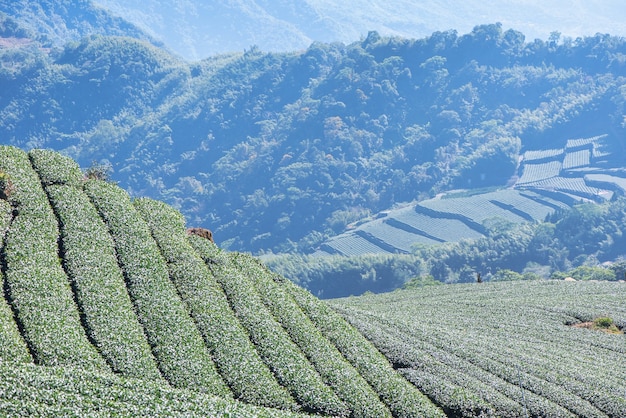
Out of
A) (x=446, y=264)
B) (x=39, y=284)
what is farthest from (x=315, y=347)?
(x=446, y=264)

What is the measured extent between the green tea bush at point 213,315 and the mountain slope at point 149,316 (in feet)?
0.23

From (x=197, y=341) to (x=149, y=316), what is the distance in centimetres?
273

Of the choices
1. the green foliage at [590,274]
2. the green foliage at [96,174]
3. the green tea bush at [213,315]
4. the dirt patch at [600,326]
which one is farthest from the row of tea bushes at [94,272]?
the green foliage at [590,274]

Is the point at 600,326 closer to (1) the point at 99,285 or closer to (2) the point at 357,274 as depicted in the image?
(1) the point at 99,285

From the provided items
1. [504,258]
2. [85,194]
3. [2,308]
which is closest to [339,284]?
[504,258]

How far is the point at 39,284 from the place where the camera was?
35.9 meters

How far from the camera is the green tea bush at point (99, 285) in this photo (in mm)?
33500

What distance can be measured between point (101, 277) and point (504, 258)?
158m

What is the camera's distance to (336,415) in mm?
33656

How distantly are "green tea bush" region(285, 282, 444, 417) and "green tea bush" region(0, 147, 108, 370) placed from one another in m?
12.5

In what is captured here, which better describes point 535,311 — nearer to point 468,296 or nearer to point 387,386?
point 468,296

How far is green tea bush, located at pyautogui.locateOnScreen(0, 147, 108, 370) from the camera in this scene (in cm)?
3212

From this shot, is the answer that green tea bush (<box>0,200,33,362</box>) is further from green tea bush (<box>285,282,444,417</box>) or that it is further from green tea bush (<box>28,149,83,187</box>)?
green tea bush (<box>285,282,444,417</box>)

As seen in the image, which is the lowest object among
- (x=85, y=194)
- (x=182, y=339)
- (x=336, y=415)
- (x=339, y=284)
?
(x=339, y=284)
